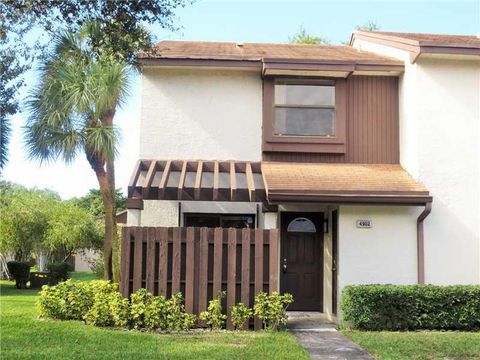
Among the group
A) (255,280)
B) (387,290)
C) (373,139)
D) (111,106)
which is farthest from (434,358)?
(111,106)

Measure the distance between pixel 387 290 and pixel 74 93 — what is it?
9.34 m

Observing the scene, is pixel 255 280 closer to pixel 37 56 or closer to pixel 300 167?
pixel 300 167

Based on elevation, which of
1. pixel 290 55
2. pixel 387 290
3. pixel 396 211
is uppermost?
pixel 290 55

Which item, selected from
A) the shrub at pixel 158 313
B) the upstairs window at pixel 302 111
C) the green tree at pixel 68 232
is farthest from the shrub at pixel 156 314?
the green tree at pixel 68 232

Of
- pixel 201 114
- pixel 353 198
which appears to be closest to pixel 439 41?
pixel 353 198

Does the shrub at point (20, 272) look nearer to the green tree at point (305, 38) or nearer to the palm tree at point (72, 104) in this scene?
the palm tree at point (72, 104)

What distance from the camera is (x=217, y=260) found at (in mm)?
11305

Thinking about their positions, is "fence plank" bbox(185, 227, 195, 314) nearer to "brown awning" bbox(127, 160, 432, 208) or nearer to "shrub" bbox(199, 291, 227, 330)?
"shrub" bbox(199, 291, 227, 330)

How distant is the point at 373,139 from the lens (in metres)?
13.9

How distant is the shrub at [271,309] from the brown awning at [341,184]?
2013mm

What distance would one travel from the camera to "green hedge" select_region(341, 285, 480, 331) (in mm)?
11266

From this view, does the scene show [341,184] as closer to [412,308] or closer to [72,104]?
[412,308]

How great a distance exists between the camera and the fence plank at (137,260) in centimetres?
1117

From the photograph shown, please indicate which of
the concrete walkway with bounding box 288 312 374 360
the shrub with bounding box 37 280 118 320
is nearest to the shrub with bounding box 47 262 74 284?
the shrub with bounding box 37 280 118 320
